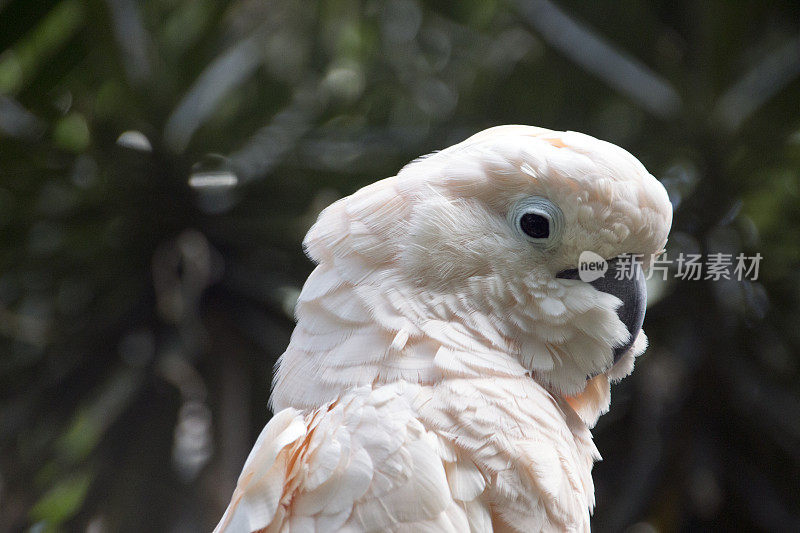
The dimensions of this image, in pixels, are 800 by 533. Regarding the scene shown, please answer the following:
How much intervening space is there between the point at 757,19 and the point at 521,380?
199 centimetres

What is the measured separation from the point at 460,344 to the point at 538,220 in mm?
199

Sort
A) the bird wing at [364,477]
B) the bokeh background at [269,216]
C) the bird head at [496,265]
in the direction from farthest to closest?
1. the bokeh background at [269,216]
2. the bird head at [496,265]
3. the bird wing at [364,477]

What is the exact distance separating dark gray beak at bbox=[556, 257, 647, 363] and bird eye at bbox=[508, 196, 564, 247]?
0.06m

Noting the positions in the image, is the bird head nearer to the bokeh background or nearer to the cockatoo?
the cockatoo

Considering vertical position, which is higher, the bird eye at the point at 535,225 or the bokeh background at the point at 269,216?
the bird eye at the point at 535,225

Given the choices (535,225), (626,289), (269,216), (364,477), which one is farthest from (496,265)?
(269,216)

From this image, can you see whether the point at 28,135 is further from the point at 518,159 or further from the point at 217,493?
the point at 518,159

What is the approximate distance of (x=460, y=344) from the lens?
32.8 inches

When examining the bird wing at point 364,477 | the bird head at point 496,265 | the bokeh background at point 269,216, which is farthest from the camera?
the bokeh background at point 269,216

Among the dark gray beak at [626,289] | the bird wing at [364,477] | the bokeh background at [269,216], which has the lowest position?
the bokeh background at [269,216]

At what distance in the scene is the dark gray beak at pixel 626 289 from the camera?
2.96ft

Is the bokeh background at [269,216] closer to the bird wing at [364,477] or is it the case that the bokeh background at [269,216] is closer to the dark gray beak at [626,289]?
the dark gray beak at [626,289]

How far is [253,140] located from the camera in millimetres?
2289

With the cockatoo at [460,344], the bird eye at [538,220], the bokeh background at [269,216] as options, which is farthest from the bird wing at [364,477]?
the bokeh background at [269,216]
